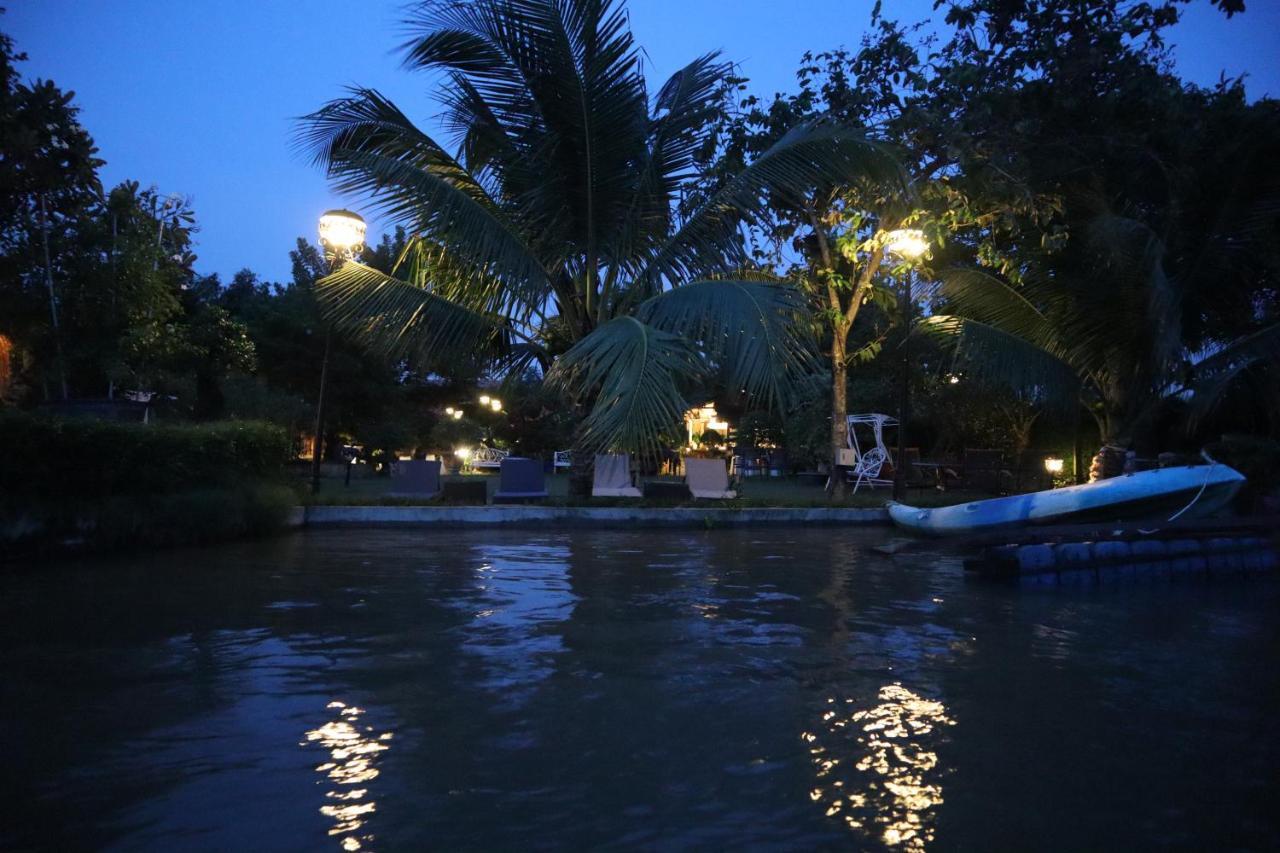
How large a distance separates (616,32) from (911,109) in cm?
484

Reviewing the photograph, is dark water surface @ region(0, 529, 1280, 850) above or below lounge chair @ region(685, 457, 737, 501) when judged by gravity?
below

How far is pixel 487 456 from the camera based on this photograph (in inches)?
1539

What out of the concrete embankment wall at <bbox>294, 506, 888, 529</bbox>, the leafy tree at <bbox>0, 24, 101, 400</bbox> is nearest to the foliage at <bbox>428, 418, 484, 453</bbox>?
the leafy tree at <bbox>0, 24, 101, 400</bbox>

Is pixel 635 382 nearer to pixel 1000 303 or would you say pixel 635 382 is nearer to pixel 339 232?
pixel 339 232

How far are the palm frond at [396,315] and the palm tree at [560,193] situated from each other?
22 mm

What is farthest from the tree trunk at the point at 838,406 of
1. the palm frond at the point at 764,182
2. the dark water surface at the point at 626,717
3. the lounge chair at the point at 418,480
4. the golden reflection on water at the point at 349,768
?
the golden reflection on water at the point at 349,768

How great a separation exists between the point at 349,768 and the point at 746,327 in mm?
6643

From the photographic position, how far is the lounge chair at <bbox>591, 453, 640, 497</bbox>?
51.4 feet

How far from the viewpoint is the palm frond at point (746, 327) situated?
9.04 metres

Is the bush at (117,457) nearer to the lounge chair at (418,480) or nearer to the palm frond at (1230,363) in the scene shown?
the lounge chair at (418,480)

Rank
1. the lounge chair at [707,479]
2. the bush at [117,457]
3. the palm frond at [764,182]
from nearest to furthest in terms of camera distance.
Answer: the bush at [117,457] < the palm frond at [764,182] < the lounge chair at [707,479]

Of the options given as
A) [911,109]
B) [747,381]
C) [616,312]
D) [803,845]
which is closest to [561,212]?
[616,312]

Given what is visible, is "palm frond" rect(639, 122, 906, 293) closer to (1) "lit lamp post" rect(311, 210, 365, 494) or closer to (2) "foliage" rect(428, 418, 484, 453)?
(1) "lit lamp post" rect(311, 210, 365, 494)

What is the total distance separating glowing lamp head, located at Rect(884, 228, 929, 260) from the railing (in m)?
24.7
